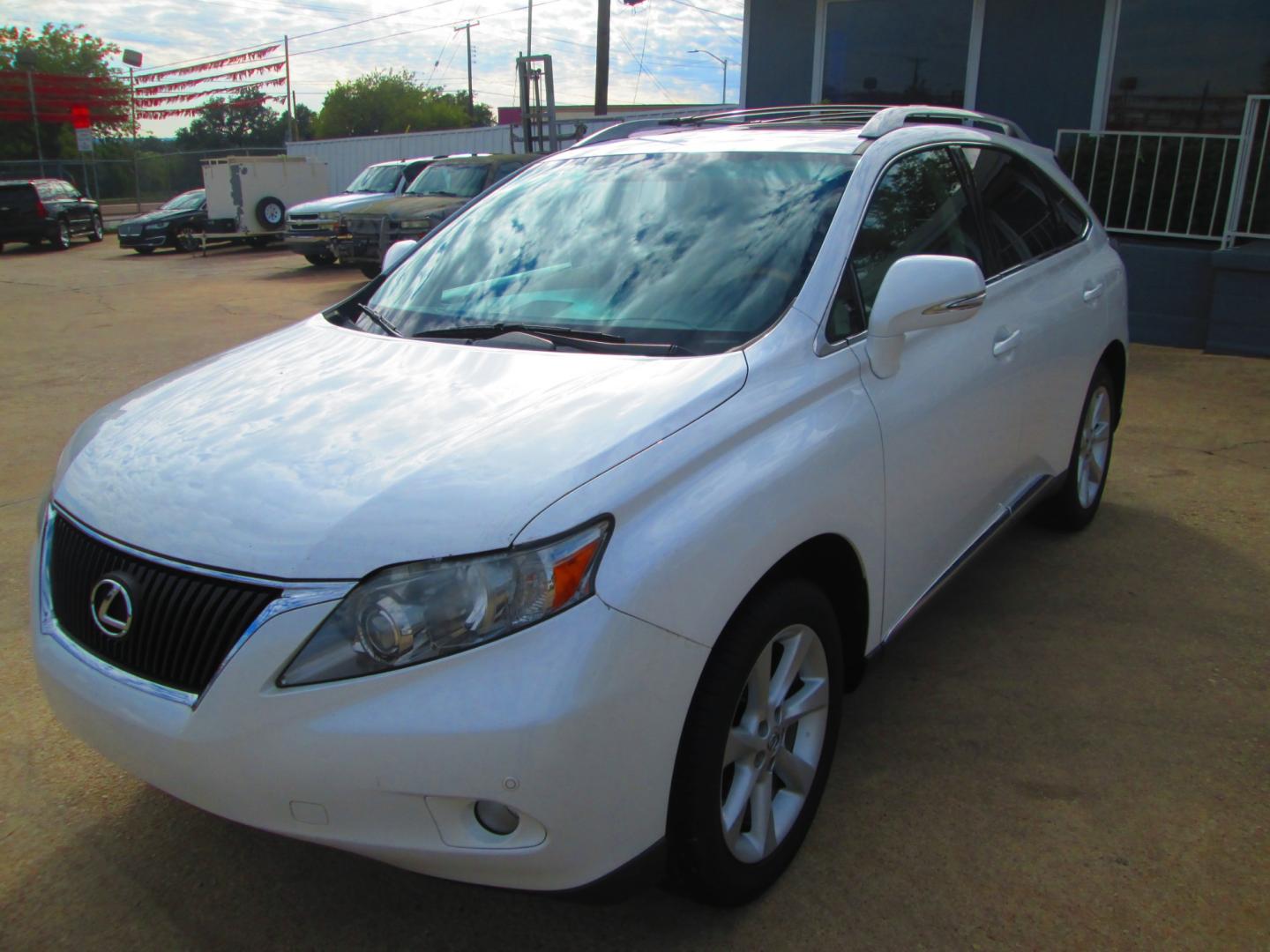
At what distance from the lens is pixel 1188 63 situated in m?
9.83

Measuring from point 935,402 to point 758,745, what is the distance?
1.14 metres

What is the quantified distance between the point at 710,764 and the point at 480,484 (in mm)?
713

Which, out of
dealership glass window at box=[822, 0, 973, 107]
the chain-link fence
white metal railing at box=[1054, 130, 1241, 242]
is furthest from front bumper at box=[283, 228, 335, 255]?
the chain-link fence

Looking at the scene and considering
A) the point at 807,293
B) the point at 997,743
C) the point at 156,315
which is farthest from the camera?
the point at 156,315

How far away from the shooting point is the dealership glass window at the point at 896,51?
1097cm

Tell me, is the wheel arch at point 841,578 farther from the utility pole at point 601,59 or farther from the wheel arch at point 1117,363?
the utility pole at point 601,59

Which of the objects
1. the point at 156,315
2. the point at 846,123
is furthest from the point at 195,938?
the point at 156,315

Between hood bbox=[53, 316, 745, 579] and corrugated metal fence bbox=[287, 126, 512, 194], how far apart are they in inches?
1045

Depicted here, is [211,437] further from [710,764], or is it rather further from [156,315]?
[156,315]

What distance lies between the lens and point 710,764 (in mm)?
2047

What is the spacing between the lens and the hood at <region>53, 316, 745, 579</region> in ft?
6.34

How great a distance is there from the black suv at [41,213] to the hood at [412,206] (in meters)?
12.9

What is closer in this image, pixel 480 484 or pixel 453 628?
pixel 453 628

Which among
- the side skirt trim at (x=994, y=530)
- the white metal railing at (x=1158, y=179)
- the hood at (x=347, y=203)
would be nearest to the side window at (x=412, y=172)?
the hood at (x=347, y=203)
